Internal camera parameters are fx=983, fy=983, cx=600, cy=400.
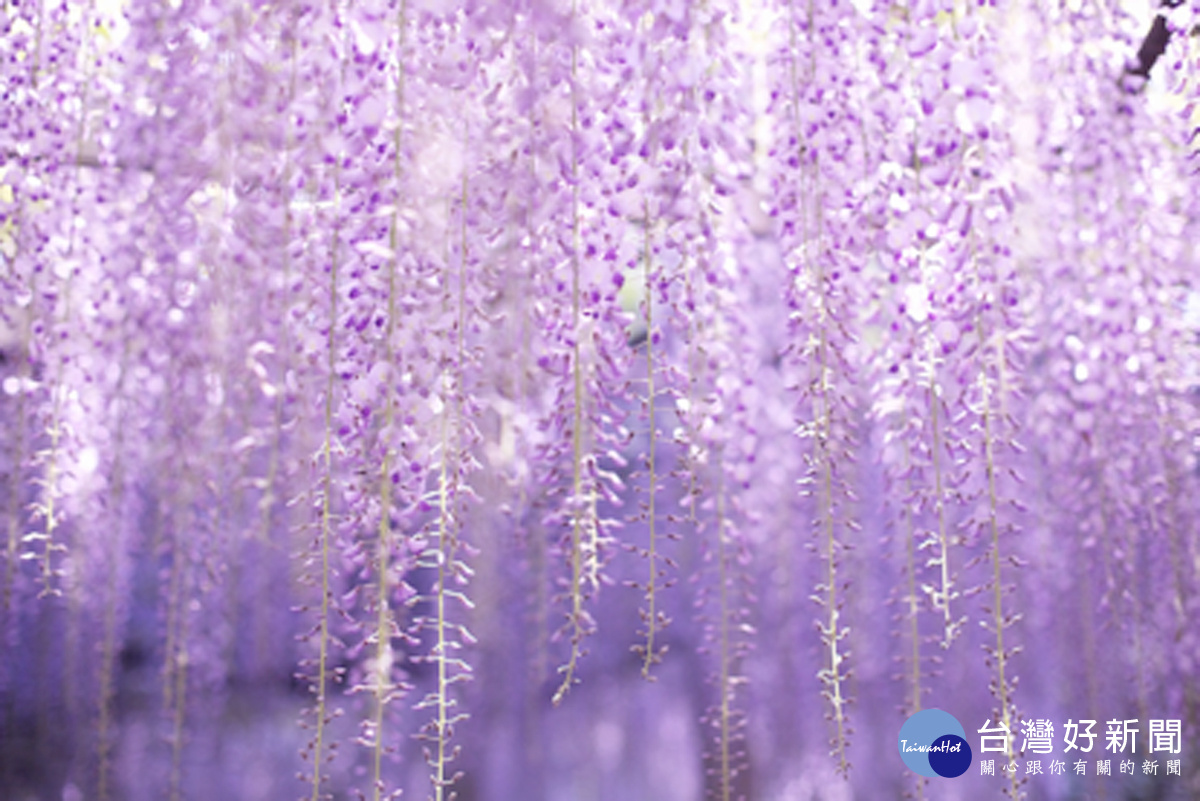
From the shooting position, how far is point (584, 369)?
1.38 meters

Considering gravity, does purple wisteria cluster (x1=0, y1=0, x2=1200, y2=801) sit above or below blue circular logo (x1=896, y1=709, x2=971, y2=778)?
above

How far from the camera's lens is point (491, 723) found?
3.05 m

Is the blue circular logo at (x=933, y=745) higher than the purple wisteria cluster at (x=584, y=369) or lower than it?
lower

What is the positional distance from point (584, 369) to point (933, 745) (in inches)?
40.3

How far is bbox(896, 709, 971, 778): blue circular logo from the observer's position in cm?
172

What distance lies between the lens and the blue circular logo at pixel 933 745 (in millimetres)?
1723

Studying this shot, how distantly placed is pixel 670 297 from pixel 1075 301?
1203 millimetres

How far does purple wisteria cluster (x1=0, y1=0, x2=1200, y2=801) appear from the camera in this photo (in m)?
1.38

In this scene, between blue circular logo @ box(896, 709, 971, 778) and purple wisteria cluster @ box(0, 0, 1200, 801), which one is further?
blue circular logo @ box(896, 709, 971, 778)

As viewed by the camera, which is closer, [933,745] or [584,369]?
[584,369]

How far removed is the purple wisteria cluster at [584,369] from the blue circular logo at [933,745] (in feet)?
0.52

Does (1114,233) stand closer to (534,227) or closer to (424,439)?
(534,227)

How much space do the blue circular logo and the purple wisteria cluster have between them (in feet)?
0.52

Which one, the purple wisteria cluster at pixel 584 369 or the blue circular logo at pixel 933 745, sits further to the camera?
the blue circular logo at pixel 933 745
